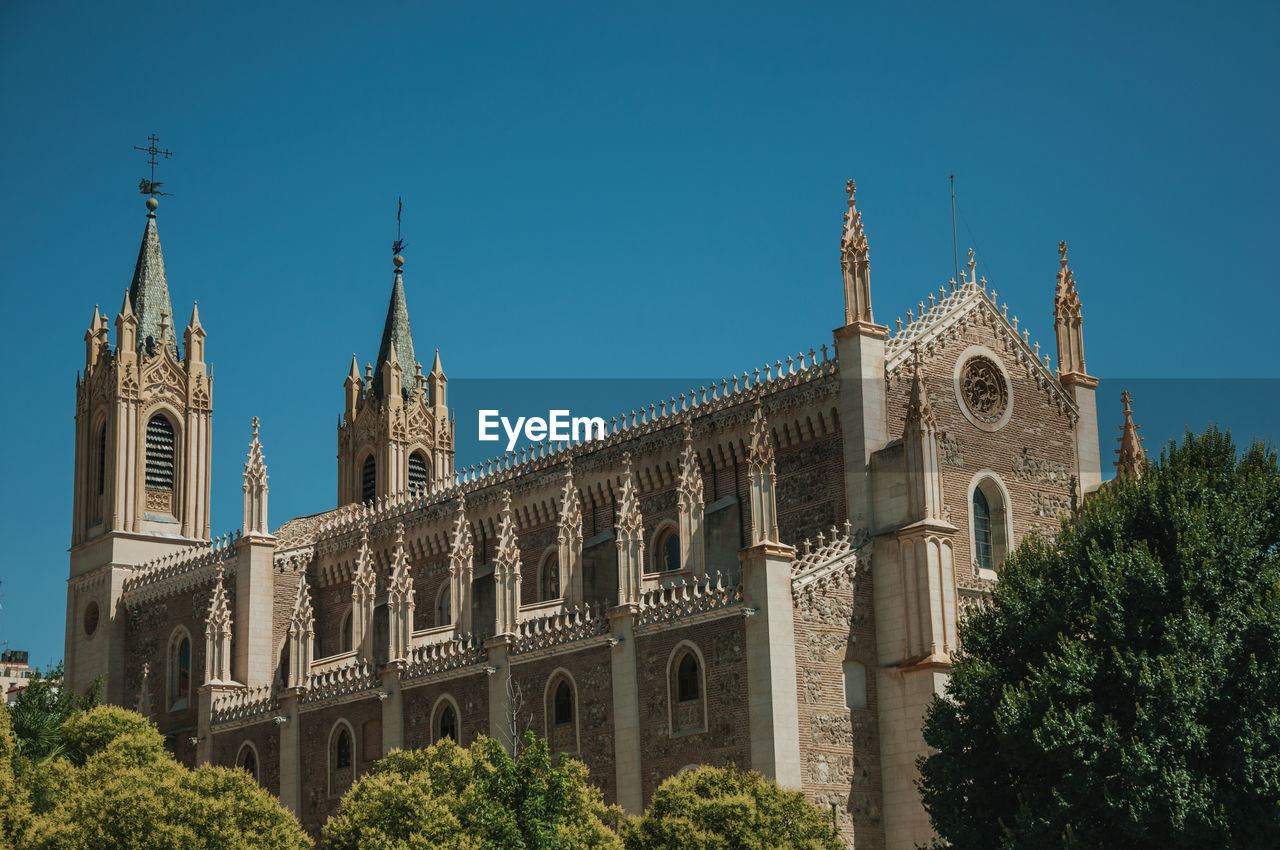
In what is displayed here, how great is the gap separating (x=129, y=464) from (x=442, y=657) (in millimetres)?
24412

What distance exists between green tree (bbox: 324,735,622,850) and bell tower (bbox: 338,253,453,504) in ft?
107

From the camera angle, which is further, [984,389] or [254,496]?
[254,496]

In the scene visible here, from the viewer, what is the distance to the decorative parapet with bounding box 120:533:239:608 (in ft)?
218

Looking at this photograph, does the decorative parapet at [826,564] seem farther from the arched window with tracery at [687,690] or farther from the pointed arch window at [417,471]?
the pointed arch window at [417,471]

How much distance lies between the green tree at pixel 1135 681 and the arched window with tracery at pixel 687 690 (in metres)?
6.75

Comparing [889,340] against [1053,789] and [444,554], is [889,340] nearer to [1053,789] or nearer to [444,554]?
→ [1053,789]

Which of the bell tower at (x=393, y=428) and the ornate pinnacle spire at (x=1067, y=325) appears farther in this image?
the bell tower at (x=393, y=428)

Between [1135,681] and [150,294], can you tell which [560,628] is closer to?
[1135,681]

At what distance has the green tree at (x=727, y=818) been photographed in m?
38.3

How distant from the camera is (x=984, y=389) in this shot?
164ft

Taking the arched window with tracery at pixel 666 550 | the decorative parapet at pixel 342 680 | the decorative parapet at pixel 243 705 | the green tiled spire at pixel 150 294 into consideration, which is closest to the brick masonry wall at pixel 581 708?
the arched window with tracery at pixel 666 550

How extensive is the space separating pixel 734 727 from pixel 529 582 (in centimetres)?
1579

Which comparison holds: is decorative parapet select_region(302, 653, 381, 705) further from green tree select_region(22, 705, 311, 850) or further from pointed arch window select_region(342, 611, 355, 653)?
green tree select_region(22, 705, 311, 850)

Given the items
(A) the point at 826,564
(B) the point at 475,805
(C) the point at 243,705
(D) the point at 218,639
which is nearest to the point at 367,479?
(D) the point at 218,639
